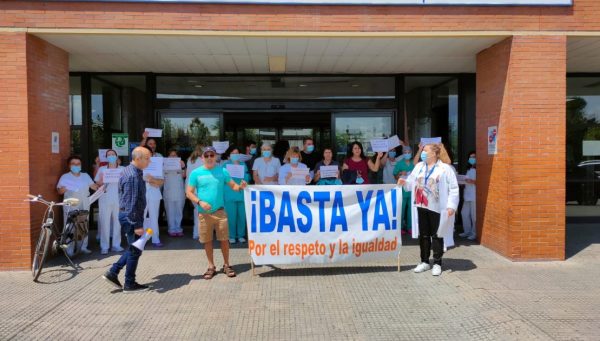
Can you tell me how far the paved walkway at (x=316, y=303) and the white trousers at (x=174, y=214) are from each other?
2.15m

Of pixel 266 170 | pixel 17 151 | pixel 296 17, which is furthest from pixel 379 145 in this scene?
pixel 17 151

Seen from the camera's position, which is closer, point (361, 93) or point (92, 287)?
point (92, 287)

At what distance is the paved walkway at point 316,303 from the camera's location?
4.62m

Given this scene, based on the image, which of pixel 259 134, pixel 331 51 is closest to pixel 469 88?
pixel 331 51

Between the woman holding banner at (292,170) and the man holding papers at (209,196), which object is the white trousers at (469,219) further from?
the man holding papers at (209,196)

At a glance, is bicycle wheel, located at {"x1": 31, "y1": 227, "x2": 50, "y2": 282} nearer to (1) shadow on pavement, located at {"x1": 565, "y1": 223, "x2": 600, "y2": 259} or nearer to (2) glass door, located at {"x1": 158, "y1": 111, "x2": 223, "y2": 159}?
(2) glass door, located at {"x1": 158, "y1": 111, "x2": 223, "y2": 159}

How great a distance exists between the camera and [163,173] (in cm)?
927

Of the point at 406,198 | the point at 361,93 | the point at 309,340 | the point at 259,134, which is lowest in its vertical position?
the point at 309,340

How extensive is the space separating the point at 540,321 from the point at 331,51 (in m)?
5.34

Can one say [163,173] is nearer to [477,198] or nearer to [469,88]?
[477,198]

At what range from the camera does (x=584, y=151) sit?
11.1 meters

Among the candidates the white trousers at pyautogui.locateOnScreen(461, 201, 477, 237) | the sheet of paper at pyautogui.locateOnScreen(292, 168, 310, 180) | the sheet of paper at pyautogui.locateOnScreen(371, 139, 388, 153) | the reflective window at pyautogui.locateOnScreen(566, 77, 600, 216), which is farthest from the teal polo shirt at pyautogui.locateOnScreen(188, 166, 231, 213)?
the reflective window at pyautogui.locateOnScreen(566, 77, 600, 216)

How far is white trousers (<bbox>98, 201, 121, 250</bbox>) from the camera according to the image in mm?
8070

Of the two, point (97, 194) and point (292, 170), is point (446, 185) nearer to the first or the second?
point (292, 170)
